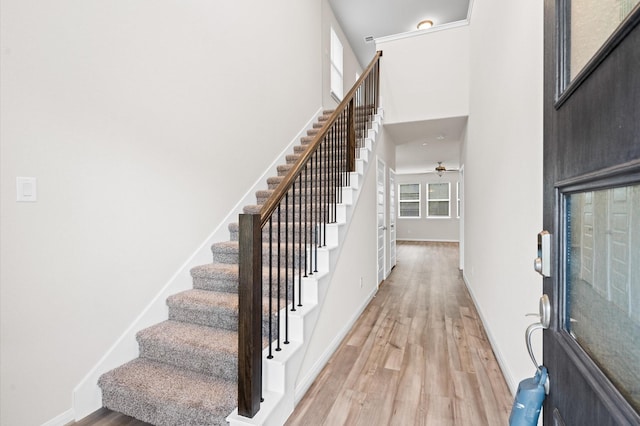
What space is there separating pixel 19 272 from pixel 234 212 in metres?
1.72

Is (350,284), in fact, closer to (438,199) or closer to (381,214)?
(381,214)

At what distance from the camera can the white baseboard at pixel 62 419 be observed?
1566 millimetres

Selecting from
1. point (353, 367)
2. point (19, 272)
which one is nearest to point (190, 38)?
point (19, 272)

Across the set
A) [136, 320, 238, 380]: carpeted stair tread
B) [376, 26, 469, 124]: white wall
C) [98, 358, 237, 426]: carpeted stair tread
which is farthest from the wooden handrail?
[376, 26, 469, 124]: white wall

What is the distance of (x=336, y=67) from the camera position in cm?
605

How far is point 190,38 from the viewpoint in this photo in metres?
2.54

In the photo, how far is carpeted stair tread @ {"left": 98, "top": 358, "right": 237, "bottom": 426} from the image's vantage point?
151cm

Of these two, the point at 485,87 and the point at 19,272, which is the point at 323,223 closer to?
the point at 19,272

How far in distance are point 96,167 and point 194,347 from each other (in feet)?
4.20

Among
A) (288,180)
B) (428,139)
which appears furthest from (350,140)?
(428,139)

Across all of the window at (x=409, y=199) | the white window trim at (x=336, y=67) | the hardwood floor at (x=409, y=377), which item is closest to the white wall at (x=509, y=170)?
the hardwood floor at (x=409, y=377)

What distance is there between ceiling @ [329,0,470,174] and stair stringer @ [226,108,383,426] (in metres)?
2.85

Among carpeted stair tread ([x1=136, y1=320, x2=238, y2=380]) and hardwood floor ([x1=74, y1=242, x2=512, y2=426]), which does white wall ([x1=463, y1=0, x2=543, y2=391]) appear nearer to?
hardwood floor ([x1=74, y1=242, x2=512, y2=426])

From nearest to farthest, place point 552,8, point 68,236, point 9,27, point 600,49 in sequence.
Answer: point 600,49 < point 552,8 < point 9,27 < point 68,236
